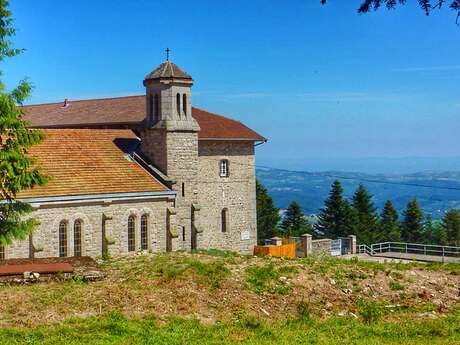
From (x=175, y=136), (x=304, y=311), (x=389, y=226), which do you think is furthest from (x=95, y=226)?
(x=389, y=226)

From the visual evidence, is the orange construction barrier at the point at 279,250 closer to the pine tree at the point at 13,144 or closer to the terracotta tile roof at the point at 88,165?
the terracotta tile roof at the point at 88,165

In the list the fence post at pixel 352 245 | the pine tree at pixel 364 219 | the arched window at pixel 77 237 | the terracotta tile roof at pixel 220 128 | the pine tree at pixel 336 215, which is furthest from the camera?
the pine tree at pixel 336 215

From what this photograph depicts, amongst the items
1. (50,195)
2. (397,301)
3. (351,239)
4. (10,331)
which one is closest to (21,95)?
(10,331)

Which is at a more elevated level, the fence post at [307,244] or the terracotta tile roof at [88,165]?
the terracotta tile roof at [88,165]

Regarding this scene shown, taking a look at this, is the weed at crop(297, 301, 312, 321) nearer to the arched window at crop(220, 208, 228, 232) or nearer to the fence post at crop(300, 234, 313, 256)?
the fence post at crop(300, 234, 313, 256)

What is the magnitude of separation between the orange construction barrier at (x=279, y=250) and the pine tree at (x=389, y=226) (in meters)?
39.2

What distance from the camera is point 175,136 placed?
35.0 meters

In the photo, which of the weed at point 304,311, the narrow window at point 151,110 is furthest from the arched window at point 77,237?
the weed at point 304,311

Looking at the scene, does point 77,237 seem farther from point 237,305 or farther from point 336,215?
point 336,215

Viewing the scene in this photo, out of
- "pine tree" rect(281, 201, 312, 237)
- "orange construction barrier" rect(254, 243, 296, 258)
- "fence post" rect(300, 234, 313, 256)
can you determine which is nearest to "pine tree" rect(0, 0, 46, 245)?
"orange construction barrier" rect(254, 243, 296, 258)

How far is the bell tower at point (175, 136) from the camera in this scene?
114 feet

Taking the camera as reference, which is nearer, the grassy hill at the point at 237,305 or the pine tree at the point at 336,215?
the grassy hill at the point at 237,305

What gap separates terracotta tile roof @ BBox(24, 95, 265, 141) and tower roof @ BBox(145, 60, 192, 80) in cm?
404

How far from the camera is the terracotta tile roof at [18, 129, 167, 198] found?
29.9m
